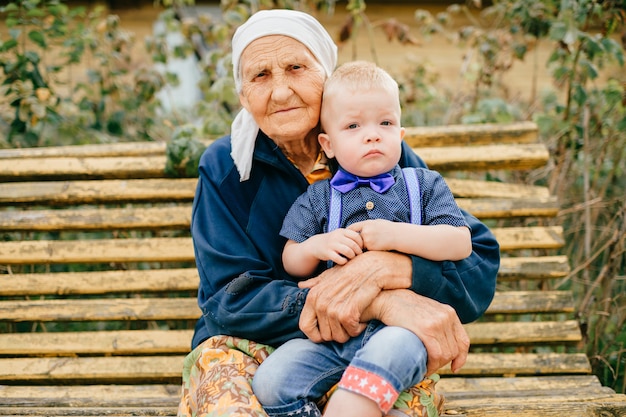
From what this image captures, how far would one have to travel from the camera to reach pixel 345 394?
161 centimetres

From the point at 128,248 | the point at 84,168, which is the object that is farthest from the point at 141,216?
the point at 84,168

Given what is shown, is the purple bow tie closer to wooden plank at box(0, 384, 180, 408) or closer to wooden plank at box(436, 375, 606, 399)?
wooden plank at box(436, 375, 606, 399)

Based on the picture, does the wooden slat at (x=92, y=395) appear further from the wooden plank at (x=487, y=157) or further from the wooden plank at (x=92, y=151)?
the wooden plank at (x=487, y=157)

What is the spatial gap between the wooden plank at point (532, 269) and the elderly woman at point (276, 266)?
0.82m

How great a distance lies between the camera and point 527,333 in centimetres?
272

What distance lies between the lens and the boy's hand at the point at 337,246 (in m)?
1.79

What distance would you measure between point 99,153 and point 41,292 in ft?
2.55

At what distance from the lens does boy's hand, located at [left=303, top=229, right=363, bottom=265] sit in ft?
5.89

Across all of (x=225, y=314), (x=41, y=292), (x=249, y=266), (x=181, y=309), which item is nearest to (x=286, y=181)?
(x=249, y=266)

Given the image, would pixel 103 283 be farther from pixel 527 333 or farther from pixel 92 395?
pixel 527 333

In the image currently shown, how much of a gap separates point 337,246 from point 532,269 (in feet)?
4.60

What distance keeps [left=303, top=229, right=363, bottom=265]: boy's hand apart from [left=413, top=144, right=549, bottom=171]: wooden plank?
1.34 m

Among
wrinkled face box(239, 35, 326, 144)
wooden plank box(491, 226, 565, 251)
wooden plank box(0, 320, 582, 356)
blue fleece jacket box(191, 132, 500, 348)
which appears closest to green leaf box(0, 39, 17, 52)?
wooden plank box(0, 320, 582, 356)

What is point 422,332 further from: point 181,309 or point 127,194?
point 127,194
